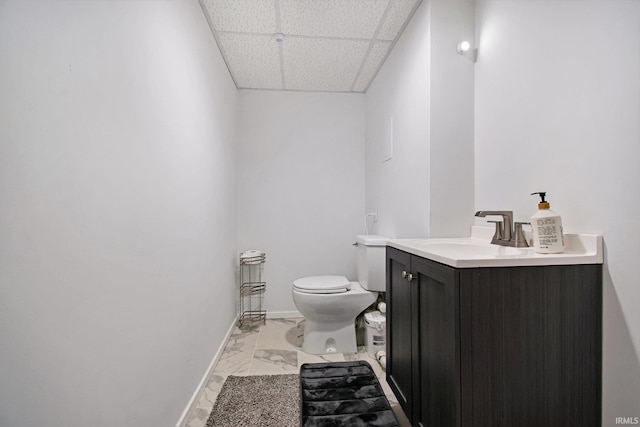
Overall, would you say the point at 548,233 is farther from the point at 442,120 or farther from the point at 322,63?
the point at 322,63

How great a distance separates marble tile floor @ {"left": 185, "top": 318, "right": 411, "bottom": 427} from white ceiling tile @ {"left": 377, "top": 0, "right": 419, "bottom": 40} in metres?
2.25

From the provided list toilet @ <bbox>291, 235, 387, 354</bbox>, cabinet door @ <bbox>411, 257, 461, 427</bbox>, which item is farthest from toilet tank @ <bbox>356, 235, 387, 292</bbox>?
cabinet door @ <bbox>411, 257, 461, 427</bbox>

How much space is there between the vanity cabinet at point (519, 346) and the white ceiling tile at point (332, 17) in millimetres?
1608

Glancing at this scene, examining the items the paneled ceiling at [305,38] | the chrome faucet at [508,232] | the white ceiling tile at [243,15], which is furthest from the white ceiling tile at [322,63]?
the chrome faucet at [508,232]

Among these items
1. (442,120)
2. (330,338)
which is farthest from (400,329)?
(442,120)

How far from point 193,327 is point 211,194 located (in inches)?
32.7

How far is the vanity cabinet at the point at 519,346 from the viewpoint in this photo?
82 cm

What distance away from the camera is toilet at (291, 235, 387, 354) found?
2059 mm

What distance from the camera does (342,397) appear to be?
1360 millimetres

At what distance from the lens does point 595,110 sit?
94 centimetres

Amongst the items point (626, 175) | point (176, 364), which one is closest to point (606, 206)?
point (626, 175)

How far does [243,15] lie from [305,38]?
44 cm

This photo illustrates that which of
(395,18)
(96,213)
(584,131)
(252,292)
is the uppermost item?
(395,18)

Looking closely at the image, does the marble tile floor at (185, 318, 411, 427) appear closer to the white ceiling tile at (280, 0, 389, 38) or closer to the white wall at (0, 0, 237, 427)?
the white wall at (0, 0, 237, 427)
